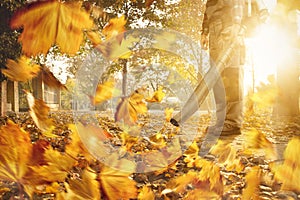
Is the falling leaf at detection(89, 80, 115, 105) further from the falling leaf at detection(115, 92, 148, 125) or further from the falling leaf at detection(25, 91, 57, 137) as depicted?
the falling leaf at detection(25, 91, 57, 137)

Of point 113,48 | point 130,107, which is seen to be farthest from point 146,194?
point 130,107

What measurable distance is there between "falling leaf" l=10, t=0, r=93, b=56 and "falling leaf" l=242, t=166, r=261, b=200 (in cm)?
132

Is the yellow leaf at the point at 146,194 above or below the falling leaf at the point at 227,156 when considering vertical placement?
below

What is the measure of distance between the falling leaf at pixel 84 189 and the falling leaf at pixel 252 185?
869 mm

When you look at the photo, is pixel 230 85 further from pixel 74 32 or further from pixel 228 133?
pixel 74 32

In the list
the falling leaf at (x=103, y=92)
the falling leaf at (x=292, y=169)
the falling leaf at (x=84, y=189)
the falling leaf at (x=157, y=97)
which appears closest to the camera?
the falling leaf at (x=84, y=189)

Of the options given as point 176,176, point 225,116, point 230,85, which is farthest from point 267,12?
point 176,176

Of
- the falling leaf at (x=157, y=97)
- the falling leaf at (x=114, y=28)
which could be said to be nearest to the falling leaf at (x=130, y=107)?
the falling leaf at (x=157, y=97)

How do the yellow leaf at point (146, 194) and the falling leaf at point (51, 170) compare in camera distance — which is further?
the yellow leaf at point (146, 194)

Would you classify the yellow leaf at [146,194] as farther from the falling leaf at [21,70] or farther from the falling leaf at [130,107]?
the falling leaf at [130,107]

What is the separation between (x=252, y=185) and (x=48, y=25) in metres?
1.60

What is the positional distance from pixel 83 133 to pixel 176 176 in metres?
0.76

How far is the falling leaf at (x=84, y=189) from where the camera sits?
1.67 m

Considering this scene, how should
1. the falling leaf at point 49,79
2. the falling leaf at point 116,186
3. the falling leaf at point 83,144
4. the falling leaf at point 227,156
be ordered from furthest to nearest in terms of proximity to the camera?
the falling leaf at point 227,156
the falling leaf at point 83,144
the falling leaf at point 49,79
the falling leaf at point 116,186
